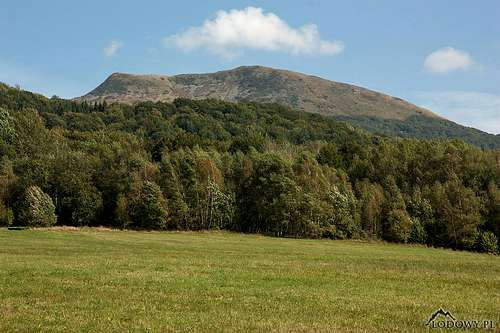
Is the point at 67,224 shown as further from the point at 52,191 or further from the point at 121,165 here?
the point at 121,165

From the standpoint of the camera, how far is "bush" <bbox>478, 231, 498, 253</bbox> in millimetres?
84281

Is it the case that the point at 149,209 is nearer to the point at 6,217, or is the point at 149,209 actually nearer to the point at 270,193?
the point at 270,193

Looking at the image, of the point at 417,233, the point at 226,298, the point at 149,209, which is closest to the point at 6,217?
the point at 149,209

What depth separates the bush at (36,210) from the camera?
8900 centimetres

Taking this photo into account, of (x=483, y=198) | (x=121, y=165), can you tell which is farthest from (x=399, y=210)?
(x=121, y=165)

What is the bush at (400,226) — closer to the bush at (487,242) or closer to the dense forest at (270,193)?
the dense forest at (270,193)

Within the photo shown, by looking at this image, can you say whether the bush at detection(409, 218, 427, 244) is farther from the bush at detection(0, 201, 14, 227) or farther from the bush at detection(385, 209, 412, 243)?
the bush at detection(0, 201, 14, 227)

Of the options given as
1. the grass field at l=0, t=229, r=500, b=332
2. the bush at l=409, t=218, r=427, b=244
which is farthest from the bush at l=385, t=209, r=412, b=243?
the grass field at l=0, t=229, r=500, b=332

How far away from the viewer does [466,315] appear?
17.8 m

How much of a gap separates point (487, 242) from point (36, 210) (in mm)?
81921

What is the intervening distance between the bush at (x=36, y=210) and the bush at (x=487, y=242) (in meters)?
78.9

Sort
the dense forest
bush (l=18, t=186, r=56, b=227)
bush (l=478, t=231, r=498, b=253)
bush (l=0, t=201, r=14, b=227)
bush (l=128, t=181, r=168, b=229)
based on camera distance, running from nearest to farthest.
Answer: bush (l=478, t=231, r=498, b=253)
bush (l=18, t=186, r=56, b=227)
bush (l=0, t=201, r=14, b=227)
the dense forest
bush (l=128, t=181, r=168, b=229)

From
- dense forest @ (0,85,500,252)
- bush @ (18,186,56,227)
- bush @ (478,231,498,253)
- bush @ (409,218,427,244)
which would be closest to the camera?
bush @ (478,231,498,253)

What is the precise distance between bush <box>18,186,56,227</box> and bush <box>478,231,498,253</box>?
78861mm
